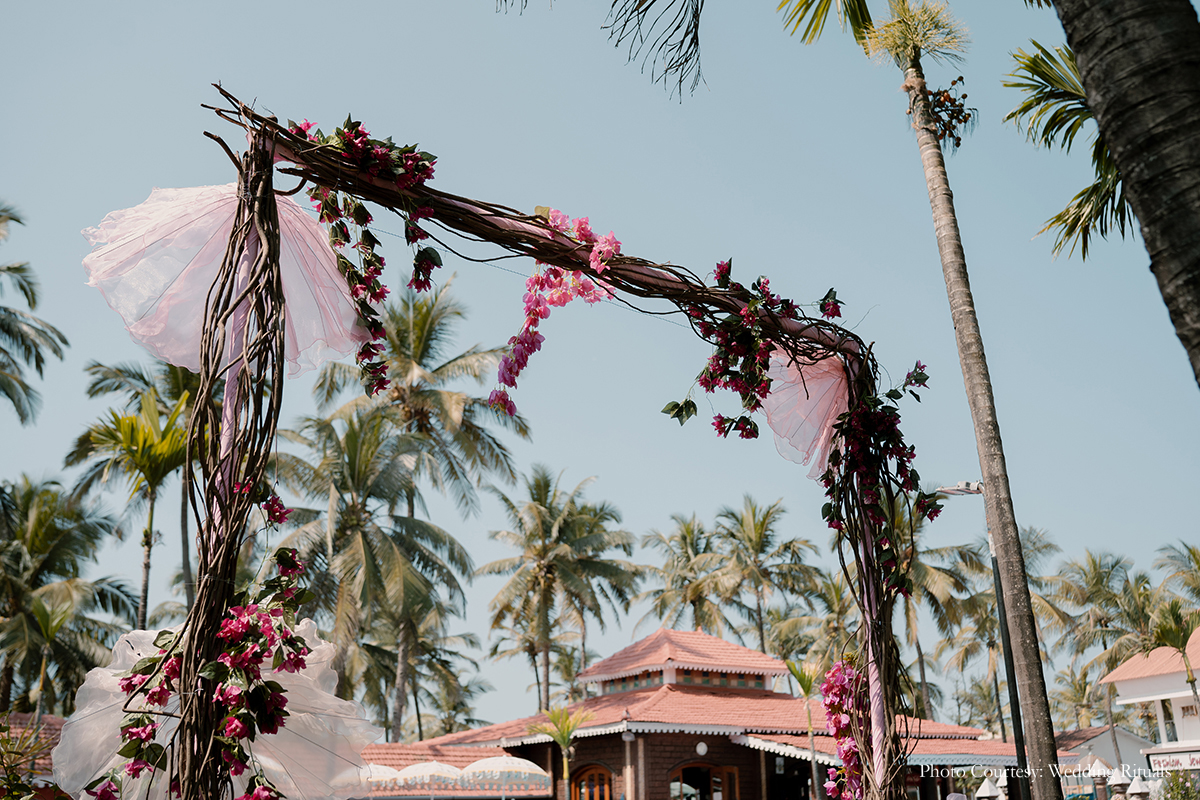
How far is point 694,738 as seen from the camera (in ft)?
56.6

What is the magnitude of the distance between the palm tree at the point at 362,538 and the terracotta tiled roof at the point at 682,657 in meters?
4.37

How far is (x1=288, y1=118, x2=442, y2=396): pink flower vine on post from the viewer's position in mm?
2934

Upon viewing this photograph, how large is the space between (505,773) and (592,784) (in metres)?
3.43

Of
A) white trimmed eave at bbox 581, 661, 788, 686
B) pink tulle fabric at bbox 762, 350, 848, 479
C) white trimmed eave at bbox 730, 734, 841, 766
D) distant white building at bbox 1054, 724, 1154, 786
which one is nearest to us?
pink tulle fabric at bbox 762, 350, 848, 479

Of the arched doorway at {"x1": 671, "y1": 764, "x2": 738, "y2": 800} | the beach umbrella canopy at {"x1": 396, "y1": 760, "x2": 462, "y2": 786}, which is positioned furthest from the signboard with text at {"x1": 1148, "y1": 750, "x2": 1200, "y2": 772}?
the beach umbrella canopy at {"x1": 396, "y1": 760, "x2": 462, "y2": 786}

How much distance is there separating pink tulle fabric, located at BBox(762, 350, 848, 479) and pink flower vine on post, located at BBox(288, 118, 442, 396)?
2.08 meters

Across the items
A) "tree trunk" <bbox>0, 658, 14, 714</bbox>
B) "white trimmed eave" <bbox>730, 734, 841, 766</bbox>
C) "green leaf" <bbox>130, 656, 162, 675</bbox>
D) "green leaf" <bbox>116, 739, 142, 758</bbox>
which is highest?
"tree trunk" <bbox>0, 658, 14, 714</bbox>

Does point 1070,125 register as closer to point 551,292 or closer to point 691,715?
point 551,292

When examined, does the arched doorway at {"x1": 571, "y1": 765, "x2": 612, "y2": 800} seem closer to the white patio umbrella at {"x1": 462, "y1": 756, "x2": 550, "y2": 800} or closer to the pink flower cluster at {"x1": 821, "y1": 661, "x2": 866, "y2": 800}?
the white patio umbrella at {"x1": 462, "y1": 756, "x2": 550, "y2": 800}

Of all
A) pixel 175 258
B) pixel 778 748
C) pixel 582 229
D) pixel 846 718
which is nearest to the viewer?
pixel 175 258

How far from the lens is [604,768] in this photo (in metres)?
17.6

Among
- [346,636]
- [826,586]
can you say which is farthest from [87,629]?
[826,586]

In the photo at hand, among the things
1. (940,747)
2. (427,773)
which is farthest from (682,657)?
(427,773)

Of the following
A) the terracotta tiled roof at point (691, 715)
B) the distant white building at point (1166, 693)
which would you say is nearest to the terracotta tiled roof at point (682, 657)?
the terracotta tiled roof at point (691, 715)
